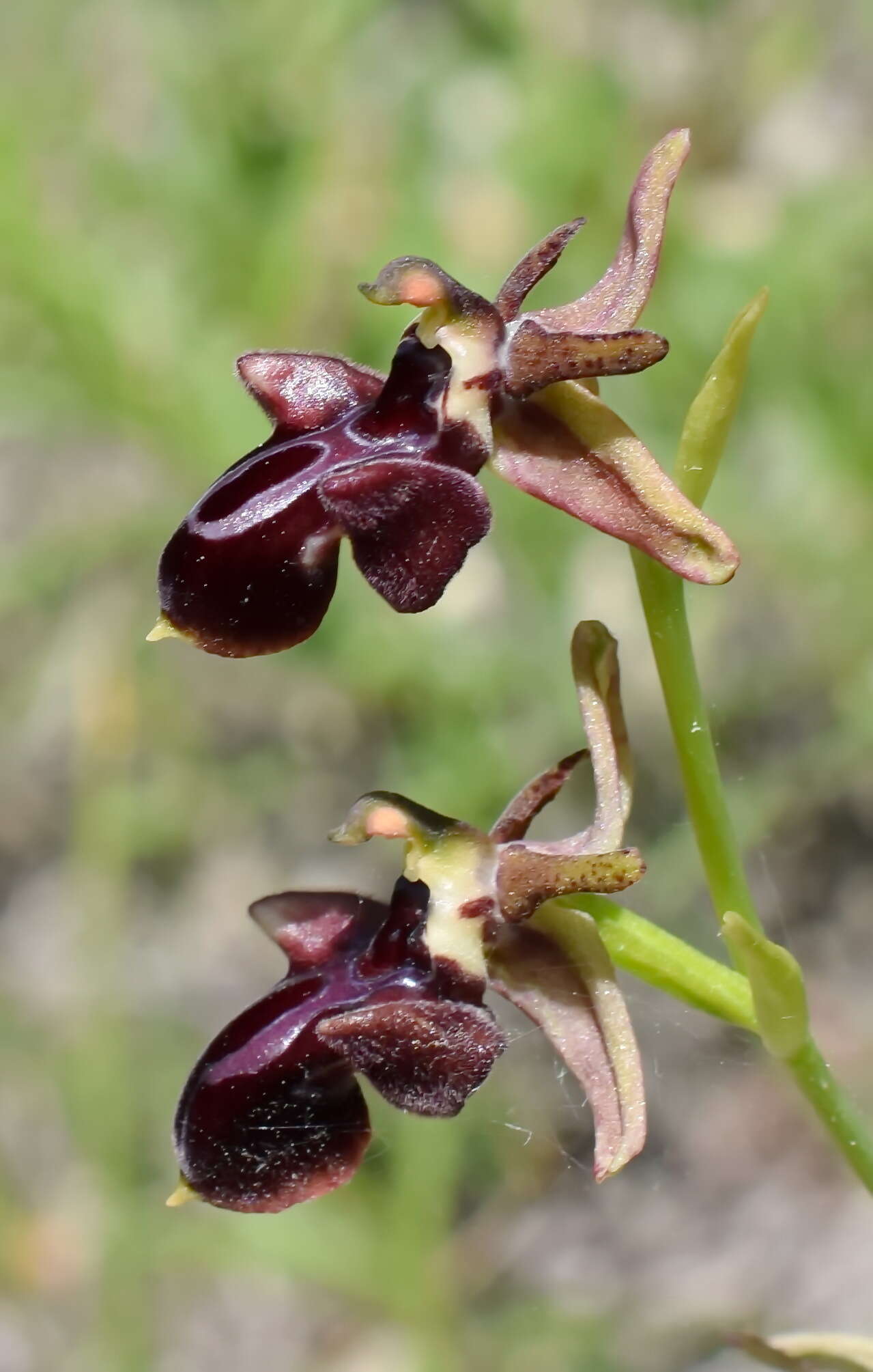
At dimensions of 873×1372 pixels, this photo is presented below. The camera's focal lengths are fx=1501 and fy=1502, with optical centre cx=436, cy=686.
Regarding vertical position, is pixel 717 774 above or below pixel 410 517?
below

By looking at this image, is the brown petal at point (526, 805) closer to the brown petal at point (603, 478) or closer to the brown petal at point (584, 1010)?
the brown petal at point (584, 1010)

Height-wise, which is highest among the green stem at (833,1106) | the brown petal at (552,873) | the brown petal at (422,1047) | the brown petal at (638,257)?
the brown petal at (638,257)

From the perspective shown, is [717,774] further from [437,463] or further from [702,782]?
[437,463]

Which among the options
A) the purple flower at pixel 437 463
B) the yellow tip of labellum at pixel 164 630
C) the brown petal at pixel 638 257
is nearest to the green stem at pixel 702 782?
the purple flower at pixel 437 463

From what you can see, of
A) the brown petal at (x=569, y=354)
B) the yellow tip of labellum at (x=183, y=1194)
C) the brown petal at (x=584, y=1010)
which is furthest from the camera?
the yellow tip of labellum at (x=183, y=1194)

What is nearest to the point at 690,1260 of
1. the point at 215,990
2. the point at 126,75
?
the point at 215,990

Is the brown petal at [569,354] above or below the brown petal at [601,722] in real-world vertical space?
above

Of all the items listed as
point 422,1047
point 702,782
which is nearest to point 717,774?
point 702,782
